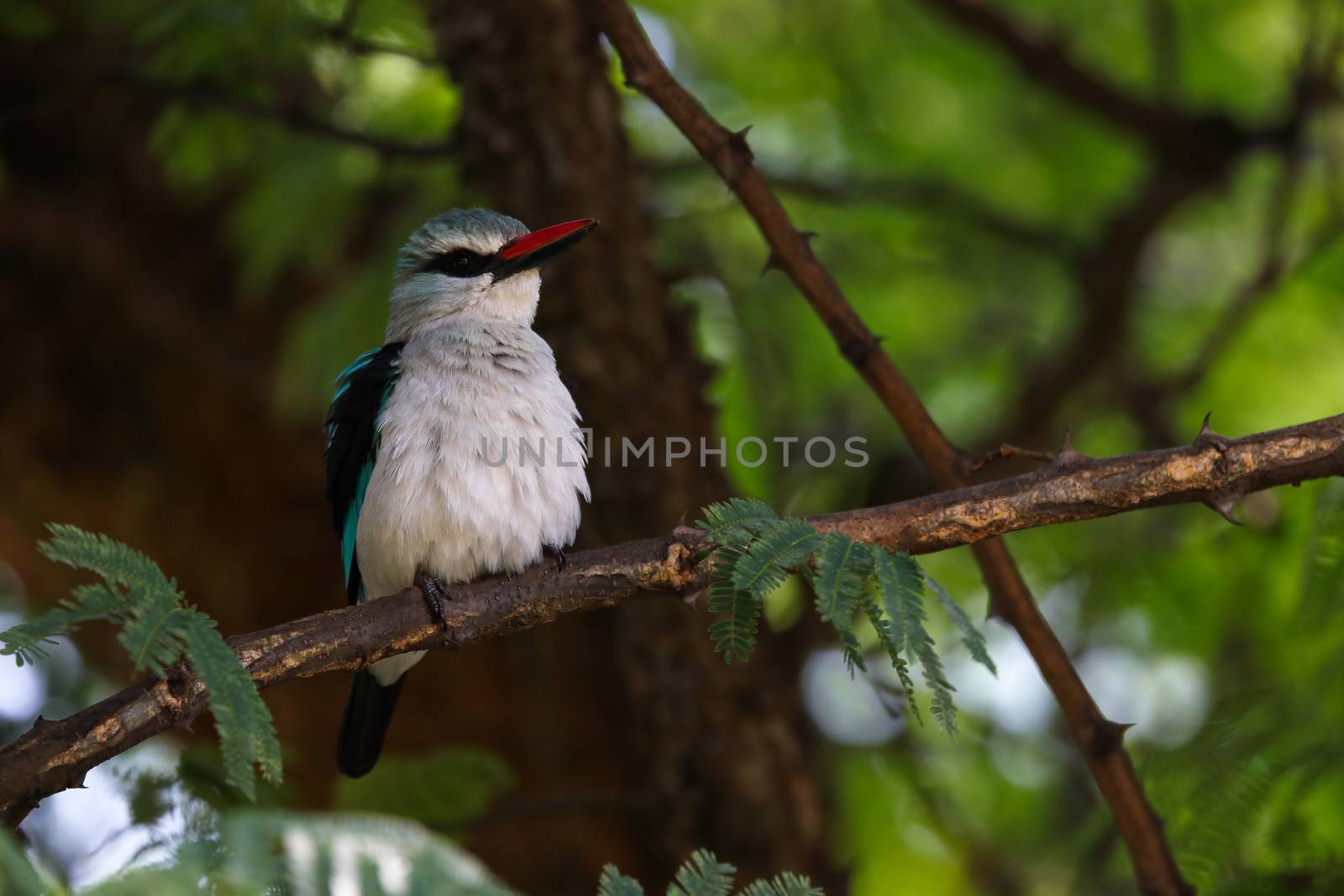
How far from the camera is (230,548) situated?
24.8ft

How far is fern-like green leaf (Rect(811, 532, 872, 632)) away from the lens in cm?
339

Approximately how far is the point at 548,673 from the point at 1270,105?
6.55m

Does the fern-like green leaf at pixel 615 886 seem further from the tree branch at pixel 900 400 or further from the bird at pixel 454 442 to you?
the tree branch at pixel 900 400

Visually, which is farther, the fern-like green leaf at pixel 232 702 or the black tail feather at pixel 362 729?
the black tail feather at pixel 362 729

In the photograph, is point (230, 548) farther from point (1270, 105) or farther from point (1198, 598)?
point (1270, 105)

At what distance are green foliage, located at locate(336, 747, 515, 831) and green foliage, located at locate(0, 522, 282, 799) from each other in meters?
2.44

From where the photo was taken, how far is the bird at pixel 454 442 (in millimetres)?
4980

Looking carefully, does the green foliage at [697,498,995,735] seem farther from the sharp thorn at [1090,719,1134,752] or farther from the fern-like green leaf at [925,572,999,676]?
the sharp thorn at [1090,719,1134,752]

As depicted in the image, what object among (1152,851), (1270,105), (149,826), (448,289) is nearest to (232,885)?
(149,826)

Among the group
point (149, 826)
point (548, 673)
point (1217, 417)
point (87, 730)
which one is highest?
point (1217, 417)

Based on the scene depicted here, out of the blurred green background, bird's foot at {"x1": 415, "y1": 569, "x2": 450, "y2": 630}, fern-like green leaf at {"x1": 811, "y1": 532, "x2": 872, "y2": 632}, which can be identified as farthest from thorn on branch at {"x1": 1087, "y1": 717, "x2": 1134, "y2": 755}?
bird's foot at {"x1": 415, "y1": 569, "x2": 450, "y2": 630}

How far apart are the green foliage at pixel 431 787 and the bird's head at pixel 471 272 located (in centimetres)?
198

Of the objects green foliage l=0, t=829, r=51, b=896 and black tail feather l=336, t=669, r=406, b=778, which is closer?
green foliage l=0, t=829, r=51, b=896

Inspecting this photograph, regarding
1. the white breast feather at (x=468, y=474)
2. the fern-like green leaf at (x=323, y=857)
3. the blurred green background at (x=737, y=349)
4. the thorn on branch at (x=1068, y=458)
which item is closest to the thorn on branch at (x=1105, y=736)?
the blurred green background at (x=737, y=349)
